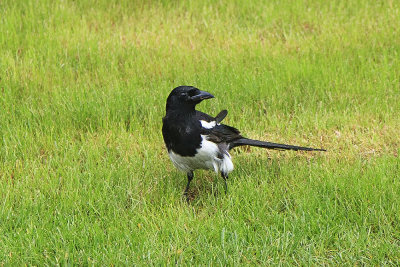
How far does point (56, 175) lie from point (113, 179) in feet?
1.76

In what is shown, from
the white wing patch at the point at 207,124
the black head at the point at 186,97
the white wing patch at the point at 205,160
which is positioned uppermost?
the black head at the point at 186,97

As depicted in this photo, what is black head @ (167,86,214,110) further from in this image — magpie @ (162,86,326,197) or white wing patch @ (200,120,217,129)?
white wing patch @ (200,120,217,129)

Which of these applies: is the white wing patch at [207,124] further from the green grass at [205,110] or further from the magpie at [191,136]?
the green grass at [205,110]

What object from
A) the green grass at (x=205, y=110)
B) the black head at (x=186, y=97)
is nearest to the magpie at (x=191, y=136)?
the black head at (x=186, y=97)

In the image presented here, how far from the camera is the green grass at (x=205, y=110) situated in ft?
13.3

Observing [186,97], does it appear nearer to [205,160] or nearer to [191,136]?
[191,136]

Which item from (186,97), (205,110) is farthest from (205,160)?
(205,110)

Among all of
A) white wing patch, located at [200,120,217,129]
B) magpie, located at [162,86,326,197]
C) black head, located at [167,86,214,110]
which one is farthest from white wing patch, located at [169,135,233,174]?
black head, located at [167,86,214,110]

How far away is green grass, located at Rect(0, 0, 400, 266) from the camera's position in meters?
4.05

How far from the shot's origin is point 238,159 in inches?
218

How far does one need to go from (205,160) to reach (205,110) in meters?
1.62

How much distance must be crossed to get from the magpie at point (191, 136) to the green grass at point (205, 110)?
0.85 feet

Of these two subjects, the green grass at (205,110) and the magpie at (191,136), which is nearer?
the green grass at (205,110)

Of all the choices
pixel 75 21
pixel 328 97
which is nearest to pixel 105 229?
pixel 328 97
